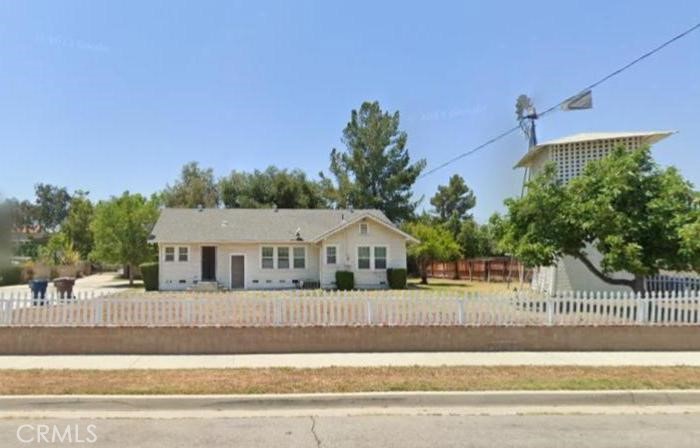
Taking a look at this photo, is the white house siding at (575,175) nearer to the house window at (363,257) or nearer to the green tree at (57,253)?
the house window at (363,257)

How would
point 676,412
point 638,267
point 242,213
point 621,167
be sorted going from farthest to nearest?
point 242,213 → point 621,167 → point 638,267 → point 676,412

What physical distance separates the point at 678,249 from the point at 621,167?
259 centimetres

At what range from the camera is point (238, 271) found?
2884 centimetres

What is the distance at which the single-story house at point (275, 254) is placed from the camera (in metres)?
28.2

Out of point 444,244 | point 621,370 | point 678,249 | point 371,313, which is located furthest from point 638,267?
point 444,244

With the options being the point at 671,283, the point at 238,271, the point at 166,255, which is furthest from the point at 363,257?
the point at 671,283

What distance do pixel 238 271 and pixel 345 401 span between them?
2272 cm

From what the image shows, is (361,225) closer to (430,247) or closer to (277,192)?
(430,247)

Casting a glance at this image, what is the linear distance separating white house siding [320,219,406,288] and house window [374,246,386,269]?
215 millimetres

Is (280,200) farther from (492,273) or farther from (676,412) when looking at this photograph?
(676,412)

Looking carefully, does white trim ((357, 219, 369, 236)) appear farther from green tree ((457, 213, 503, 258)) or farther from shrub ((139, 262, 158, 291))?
green tree ((457, 213, 503, 258))

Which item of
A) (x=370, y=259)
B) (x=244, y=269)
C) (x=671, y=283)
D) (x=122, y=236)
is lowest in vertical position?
(x=244, y=269)

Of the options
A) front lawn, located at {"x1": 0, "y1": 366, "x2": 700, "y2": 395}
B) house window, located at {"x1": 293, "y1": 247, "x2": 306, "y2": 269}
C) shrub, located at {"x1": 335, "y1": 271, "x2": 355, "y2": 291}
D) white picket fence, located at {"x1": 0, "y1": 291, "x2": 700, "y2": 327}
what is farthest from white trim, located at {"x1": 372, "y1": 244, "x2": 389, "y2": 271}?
front lawn, located at {"x1": 0, "y1": 366, "x2": 700, "y2": 395}

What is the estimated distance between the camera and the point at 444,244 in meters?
34.4
